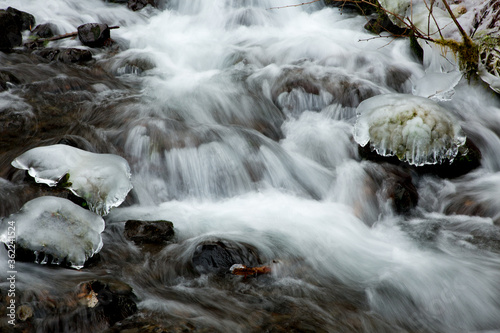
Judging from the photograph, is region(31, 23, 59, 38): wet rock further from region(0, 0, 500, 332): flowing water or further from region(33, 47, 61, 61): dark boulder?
region(33, 47, 61, 61): dark boulder

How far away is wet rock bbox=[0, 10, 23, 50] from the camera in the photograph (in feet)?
24.2

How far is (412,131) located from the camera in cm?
467

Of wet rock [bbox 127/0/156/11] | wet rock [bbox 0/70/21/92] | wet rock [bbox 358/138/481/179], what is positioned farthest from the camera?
wet rock [bbox 127/0/156/11]

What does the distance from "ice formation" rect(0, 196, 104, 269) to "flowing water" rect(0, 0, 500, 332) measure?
116mm

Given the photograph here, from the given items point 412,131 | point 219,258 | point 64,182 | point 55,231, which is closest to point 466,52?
point 412,131

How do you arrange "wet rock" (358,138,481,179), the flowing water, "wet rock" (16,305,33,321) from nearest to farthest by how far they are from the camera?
"wet rock" (16,305,33,321) → the flowing water → "wet rock" (358,138,481,179)

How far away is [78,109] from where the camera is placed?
5.64 metres

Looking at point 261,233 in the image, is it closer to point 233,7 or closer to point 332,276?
point 332,276

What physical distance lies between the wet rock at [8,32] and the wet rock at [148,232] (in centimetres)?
532

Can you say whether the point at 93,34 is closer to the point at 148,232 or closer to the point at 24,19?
the point at 24,19

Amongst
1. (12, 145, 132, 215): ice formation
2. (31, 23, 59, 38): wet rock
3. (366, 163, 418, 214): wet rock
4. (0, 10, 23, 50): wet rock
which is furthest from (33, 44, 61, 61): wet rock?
(366, 163, 418, 214): wet rock

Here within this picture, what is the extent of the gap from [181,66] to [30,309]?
18.7 feet

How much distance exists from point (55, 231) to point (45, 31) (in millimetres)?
6318

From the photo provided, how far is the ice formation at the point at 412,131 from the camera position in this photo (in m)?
4.69
